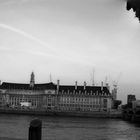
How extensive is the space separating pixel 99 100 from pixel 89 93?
20.3ft

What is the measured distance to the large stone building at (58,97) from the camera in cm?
16000

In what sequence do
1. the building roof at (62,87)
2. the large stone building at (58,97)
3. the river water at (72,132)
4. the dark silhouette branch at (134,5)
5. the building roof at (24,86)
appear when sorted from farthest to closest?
the building roof at (24,86) < the building roof at (62,87) < the large stone building at (58,97) < the river water at (72,132) < the dark silhouette branch at (134,5)

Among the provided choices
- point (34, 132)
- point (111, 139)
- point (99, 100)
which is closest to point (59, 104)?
point (99, 100)

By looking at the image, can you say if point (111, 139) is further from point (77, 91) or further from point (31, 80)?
point (31, 80)

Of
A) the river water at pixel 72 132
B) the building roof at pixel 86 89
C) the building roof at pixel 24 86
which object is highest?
the building roof at pixel 24 86

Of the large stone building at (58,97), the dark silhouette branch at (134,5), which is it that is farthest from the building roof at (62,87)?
the dark silhouette branch at (134,5)

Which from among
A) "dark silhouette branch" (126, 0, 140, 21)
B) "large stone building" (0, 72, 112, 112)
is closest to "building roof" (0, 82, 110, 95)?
"large stone building" (0, 72, 112, 112)

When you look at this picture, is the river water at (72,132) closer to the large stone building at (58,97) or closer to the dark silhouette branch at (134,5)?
the dark silhouette branch at (134,5)

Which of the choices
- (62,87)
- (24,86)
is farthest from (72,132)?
(24,86)

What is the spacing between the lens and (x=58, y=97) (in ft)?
535

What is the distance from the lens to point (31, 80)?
174m

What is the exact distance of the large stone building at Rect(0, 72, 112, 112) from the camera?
525 ft

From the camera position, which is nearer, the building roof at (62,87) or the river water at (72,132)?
the river water at (72,132)

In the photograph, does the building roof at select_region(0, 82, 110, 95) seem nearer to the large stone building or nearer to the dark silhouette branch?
the large stone building
